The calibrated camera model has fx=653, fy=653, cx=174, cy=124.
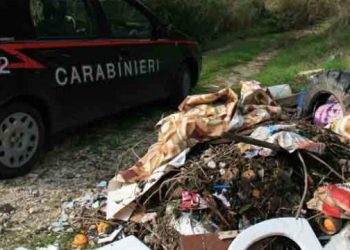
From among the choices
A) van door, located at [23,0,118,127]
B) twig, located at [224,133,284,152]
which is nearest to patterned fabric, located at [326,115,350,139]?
twig, located at [224,133,284,152]

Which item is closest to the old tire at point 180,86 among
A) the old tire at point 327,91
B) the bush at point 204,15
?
the old tire at point 327,91

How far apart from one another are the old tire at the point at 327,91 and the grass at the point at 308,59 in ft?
10.2

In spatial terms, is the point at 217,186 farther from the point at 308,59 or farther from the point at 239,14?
the point at 239,14

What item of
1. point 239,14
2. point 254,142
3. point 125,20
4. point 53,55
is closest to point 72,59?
point 53,55

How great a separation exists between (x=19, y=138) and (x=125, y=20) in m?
2.10

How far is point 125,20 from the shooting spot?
285 inches

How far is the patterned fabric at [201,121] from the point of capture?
16.9 feet

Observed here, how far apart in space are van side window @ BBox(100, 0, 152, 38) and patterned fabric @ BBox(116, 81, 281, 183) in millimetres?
1746

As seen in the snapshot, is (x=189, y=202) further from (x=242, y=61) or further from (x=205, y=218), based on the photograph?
(x=242, y=61)

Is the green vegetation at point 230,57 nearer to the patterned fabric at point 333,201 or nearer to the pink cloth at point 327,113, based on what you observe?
the pink cloth at point 327,113

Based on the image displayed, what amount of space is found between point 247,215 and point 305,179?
53 centimetres

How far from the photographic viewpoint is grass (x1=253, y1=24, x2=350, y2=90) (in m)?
11.1

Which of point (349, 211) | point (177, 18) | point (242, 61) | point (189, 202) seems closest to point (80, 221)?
point (189, 202)

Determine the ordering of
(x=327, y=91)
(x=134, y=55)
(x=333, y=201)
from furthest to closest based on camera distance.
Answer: (x=134, y=55), (x=327, y=91), (x=333, y=201)
